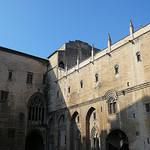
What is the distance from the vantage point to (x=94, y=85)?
20516 mm

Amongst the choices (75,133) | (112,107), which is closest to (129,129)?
(112,107)

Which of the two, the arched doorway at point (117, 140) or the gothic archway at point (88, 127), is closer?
the arched doorway at point (117, 140)

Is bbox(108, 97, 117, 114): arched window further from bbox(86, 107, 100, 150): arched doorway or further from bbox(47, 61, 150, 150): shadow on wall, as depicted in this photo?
bbox(86, 107, 100, 150): arched doorway

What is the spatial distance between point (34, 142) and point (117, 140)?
13.7m

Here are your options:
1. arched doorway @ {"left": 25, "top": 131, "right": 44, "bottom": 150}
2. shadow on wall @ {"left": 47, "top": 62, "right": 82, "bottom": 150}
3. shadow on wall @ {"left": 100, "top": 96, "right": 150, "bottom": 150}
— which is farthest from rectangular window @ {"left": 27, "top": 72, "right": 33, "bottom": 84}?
shadow on wall @ {"left": 100, "top": 96, "right": 150, "bottom": 150}

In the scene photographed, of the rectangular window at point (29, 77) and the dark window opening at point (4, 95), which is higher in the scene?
the rectangular window at point (29, 77)

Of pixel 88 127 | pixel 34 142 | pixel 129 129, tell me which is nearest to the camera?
pixel 129 129

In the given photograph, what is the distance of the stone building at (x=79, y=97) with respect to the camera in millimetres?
16141

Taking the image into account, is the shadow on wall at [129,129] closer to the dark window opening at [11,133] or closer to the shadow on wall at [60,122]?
the shadow on wall at [60,122]

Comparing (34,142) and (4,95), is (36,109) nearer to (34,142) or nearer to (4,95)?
(34,142)

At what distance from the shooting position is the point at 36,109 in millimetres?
26719

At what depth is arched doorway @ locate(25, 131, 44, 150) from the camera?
26123 mm

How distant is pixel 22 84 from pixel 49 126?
649 centimetres

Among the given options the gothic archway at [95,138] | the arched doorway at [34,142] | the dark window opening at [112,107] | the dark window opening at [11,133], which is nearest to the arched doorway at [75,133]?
the gothic archway at [95,138]
